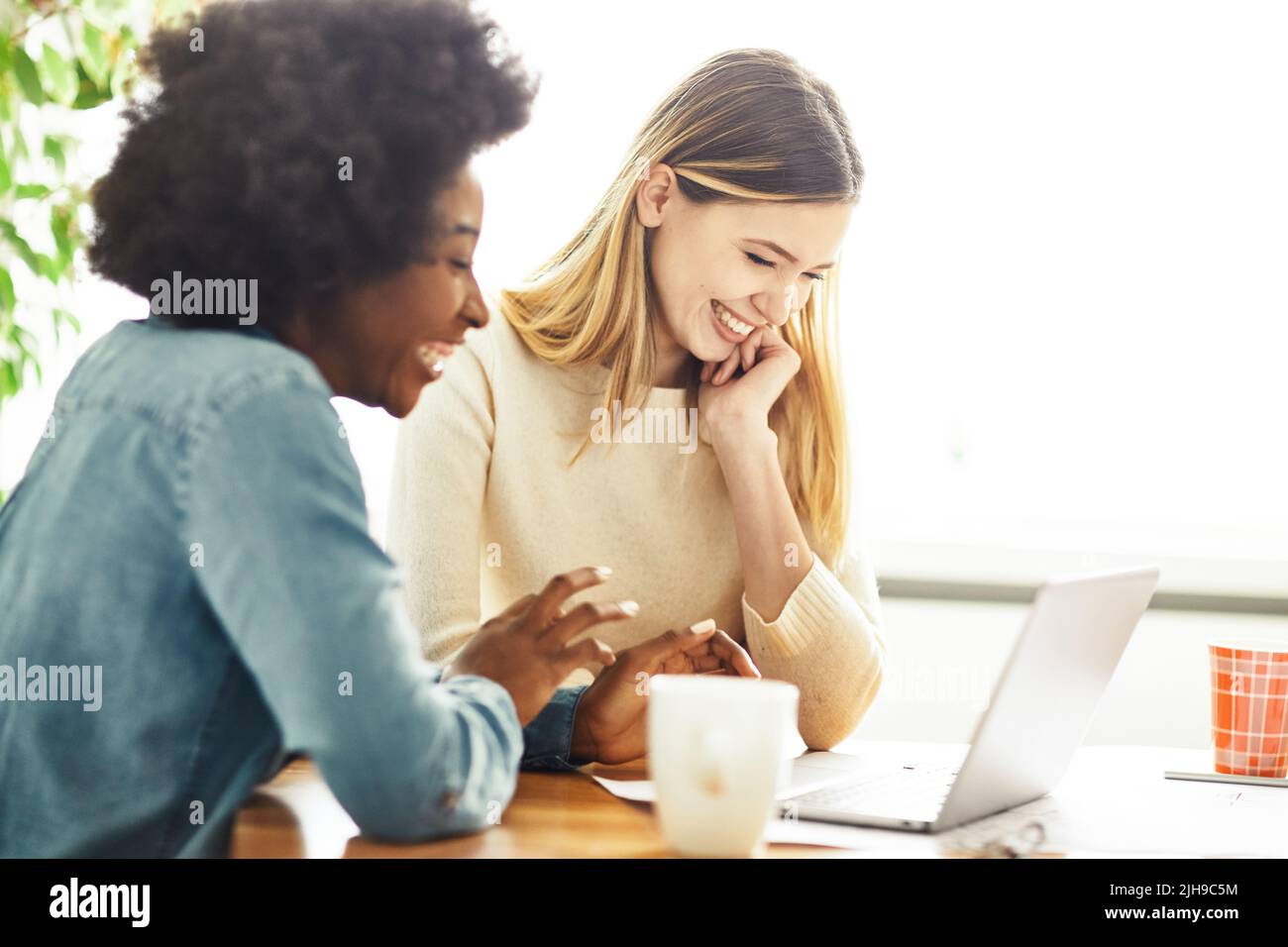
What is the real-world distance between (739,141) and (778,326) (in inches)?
11.2

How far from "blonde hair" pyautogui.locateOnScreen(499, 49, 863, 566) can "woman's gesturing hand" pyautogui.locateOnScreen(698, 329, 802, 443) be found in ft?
0.17

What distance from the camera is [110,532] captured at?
0.80 metres

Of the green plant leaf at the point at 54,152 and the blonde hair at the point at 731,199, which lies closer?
the blonde hair at the point at 731,199

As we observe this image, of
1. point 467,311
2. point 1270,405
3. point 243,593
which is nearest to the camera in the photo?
point 243,593

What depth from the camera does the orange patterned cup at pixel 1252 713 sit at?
1.20 meters

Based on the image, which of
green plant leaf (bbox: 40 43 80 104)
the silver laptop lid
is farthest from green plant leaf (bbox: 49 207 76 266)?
the silver laptop lid

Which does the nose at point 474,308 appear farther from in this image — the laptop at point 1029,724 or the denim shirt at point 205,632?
the laptop at point 1029,724

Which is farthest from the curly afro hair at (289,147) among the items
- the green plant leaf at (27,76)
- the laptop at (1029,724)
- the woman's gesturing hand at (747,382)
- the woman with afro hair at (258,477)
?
the green plant leaf at (27,76)

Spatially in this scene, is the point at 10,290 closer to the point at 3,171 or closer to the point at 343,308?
the point at 3,171

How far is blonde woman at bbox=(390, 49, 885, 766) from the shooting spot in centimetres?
143

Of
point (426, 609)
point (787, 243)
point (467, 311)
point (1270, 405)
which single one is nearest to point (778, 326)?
point (787, 243)

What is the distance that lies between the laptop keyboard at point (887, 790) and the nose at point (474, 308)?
0.47m

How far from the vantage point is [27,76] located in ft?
5.33

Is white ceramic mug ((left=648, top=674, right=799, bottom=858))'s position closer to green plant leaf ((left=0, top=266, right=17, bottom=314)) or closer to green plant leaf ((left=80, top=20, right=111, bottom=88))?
green plant leaf ((left=0, top=266, right=17, bottom=314))
